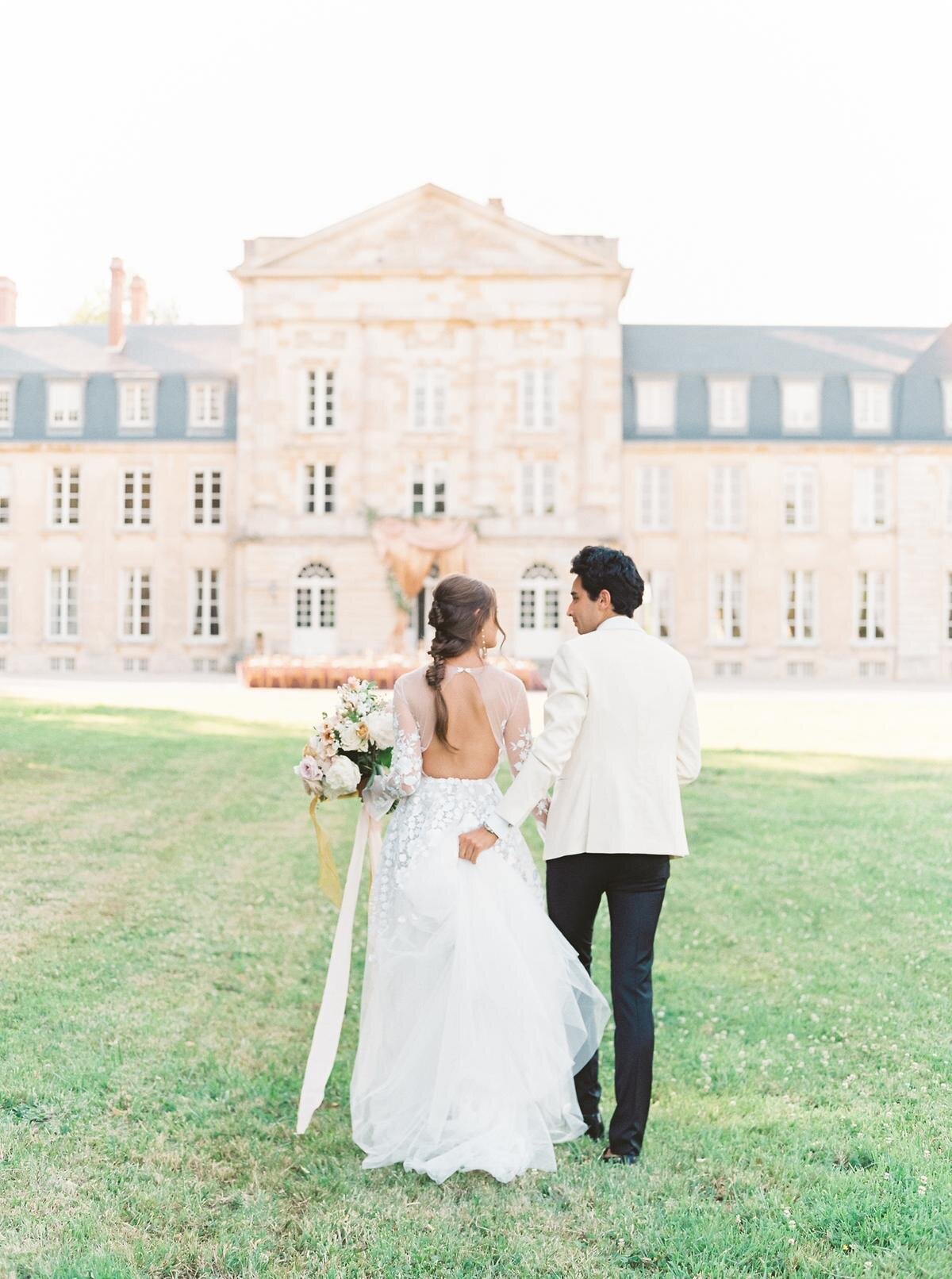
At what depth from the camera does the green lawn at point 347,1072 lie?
3619 millimetres

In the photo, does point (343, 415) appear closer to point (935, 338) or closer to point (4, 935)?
point (935, 338)

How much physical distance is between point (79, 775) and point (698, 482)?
27203 mm

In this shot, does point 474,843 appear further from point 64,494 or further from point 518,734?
point 64,494

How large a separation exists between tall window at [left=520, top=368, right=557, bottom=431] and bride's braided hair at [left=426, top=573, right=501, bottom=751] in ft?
105

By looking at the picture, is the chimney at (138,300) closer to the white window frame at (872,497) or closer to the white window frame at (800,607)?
the white window frame at (800,607)

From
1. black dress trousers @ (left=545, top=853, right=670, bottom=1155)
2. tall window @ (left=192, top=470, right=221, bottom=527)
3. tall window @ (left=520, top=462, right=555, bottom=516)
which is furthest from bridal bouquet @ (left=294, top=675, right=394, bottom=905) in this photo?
tall window @ (left=192, top=470, right=221, bottom=527)

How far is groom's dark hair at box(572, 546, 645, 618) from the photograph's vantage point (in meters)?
4.32

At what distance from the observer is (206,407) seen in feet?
124

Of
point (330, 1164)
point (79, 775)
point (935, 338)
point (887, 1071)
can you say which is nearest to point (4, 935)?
Result: point (330, 1164)

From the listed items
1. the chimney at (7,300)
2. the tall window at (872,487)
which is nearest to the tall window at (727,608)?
the tall window at (872,487)

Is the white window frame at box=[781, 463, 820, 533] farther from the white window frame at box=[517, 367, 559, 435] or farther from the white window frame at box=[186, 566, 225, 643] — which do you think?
the white window frame at box=[186, 566, 225, 643]

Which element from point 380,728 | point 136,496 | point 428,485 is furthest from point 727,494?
point 380,728

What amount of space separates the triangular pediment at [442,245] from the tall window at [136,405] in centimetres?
567

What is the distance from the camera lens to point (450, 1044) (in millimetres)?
4188
